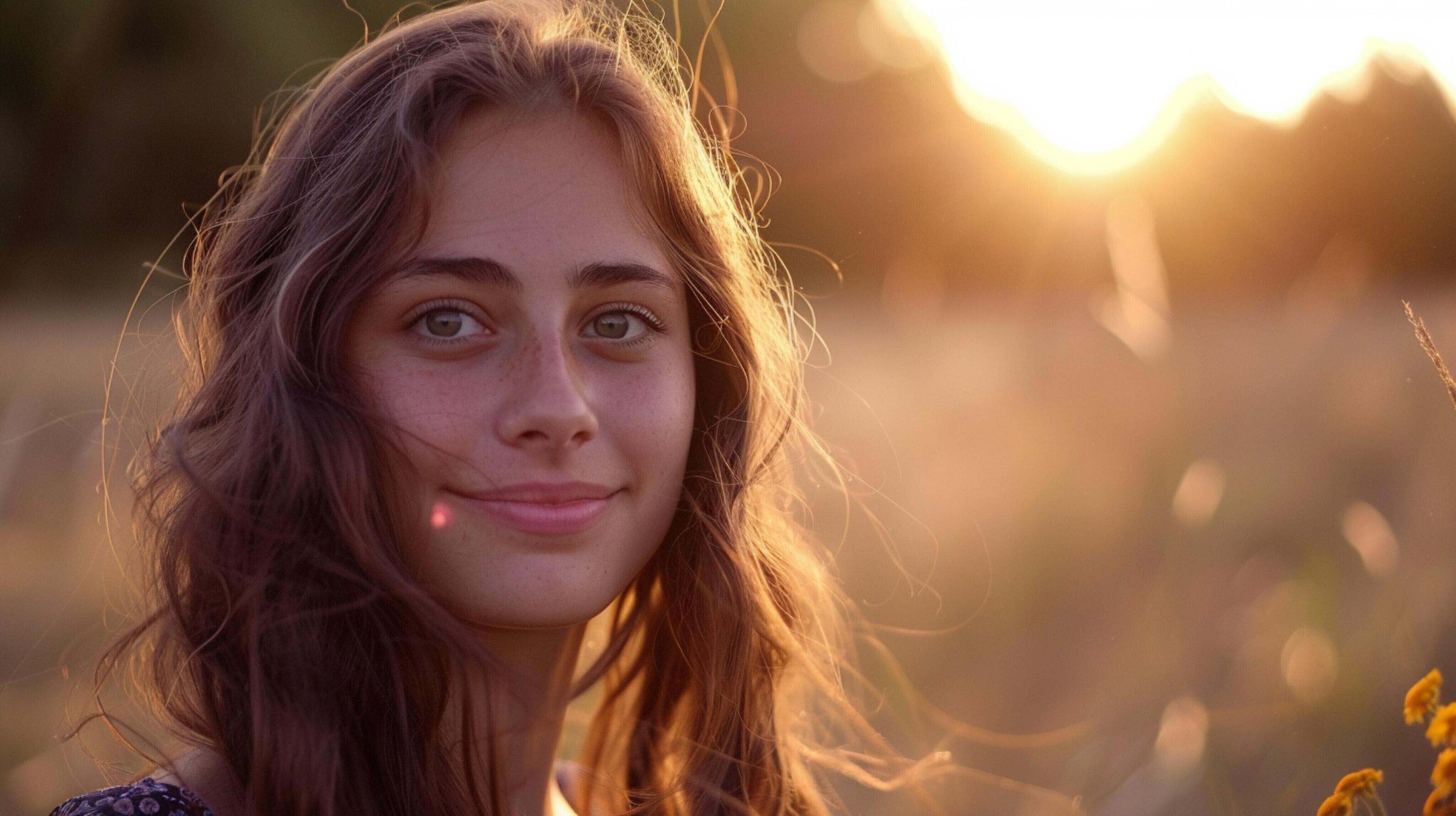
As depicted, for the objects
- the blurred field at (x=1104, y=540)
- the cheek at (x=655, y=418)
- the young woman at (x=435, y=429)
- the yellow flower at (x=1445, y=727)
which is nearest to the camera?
the yellow flower at (x=1445, y=727)

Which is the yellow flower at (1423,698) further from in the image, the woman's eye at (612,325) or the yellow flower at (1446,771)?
the woman's eye at (612,325)

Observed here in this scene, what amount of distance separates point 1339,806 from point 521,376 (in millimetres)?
985

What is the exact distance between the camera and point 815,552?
2.02m

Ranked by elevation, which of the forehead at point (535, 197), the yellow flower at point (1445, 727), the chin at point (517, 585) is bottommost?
the yellow flower at point (1445, 727)

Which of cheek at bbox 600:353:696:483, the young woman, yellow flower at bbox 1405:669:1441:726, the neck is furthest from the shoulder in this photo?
yellow flower at bbox 1405:669:1441:726

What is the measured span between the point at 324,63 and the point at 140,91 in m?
0.97

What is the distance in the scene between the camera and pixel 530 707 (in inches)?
56.6

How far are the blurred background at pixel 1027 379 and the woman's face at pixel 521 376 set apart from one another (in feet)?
1.48

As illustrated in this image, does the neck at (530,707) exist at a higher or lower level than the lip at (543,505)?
lower

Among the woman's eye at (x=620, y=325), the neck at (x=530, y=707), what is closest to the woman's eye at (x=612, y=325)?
the woman's eye at (x=620, y=325)

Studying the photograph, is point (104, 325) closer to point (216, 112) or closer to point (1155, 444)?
point (216, 112)

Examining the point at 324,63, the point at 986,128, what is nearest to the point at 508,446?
the point at 986,128

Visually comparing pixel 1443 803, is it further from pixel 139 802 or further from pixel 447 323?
pixel 139 802

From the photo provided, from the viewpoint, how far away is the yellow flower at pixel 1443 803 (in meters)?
0.98
